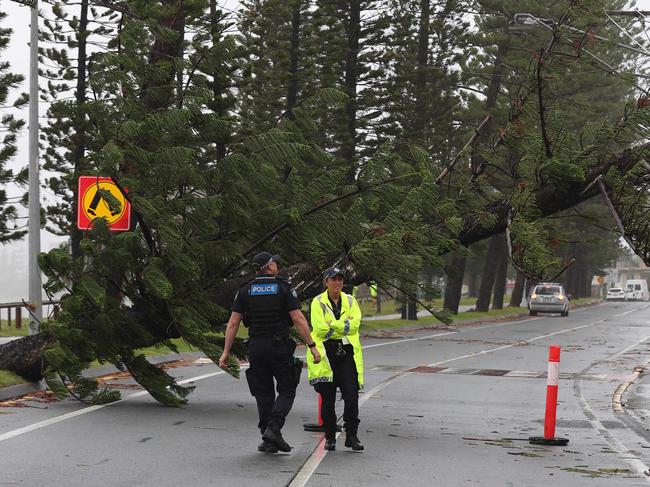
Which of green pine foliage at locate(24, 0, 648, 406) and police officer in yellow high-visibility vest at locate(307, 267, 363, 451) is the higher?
green pine foliage at locate(24, 0, 648, 406)

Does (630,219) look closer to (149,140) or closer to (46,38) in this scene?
(149,140)

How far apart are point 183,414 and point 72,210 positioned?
26335 mm

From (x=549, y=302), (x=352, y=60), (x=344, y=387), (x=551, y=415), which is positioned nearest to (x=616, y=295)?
(x=549, y=302)

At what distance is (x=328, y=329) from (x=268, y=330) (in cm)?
53

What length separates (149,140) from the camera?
13039mm

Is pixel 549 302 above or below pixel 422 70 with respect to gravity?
below

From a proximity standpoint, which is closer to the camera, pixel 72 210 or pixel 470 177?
pixel 470 177

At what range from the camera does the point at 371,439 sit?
11.5 meters

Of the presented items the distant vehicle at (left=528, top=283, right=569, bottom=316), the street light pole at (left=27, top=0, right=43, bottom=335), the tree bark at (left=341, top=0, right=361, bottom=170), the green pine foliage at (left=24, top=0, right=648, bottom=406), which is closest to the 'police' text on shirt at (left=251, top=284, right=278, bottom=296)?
the green pine foliage at (left=24, top=0, right=648, bottom=406)

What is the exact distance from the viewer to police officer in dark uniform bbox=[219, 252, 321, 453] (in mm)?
10414

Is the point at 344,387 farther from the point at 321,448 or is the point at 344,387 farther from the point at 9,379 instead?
the point at 9,379

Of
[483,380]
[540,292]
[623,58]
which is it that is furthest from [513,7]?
[483,380]

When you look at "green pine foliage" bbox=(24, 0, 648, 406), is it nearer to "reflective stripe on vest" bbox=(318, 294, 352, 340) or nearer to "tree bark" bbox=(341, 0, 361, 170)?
"reflective stripe on vest" bbox=(318, 294, 352, 340)

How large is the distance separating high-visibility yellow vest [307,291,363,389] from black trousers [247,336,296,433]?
0.67 ft
